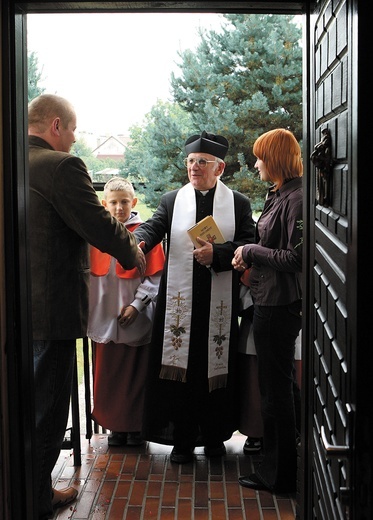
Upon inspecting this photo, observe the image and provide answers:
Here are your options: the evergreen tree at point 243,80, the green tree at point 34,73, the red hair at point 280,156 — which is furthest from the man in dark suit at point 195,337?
the green tree at point 34,73

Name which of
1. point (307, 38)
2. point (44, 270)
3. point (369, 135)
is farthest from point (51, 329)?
point (369, 135)

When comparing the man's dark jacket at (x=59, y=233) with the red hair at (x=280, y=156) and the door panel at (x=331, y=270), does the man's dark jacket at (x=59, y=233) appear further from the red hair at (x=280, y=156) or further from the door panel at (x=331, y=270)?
the door panel at (x=331, y=270)

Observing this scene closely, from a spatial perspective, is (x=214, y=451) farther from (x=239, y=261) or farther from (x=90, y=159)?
(x=90, y=159)

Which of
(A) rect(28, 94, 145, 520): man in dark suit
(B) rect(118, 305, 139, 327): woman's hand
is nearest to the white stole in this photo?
(B) rect(118, 305, 139, 327): woman's hand

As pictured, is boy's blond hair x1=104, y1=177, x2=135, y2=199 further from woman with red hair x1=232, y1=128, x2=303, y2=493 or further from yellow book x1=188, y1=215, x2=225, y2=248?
woman with red hair x1=232, y1=128, x2=303, y2=493

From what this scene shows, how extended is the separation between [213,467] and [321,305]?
7.34ft

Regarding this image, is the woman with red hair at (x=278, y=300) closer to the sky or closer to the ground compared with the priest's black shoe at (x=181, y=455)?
closer to the sky

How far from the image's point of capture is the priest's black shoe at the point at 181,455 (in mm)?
4055

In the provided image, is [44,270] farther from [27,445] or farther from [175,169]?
[175,169]

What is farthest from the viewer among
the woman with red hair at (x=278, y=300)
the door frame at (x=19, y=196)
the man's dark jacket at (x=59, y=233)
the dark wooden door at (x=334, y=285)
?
the woman with red hair at (x=278, y=300)

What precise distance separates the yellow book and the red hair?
0.51 metres

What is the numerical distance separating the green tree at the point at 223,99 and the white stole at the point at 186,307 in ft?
11.4

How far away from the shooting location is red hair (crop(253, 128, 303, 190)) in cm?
353

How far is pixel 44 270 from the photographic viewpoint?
316 centimetres
